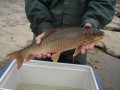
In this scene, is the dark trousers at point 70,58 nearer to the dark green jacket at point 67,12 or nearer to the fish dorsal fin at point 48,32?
the dark green jacket at point 67,12

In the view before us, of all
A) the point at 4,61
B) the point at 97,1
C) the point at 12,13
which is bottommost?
the point at 4,61

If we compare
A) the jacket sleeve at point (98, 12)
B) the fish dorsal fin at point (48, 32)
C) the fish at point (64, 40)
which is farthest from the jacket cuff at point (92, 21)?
the fish dorsal fin at point (48, 32)

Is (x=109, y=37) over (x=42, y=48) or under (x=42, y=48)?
under

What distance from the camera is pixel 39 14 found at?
290cm

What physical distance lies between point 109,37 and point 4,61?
2460 mm

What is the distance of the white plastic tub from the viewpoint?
2.95m

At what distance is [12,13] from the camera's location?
7078 millimetres

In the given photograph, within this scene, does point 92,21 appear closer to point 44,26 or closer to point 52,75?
point 44,26

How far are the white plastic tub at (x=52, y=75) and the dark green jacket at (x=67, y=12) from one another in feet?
1.24

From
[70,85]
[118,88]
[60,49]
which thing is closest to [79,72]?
[70,85]

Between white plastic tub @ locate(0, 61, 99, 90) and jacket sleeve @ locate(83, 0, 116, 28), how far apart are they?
1.58 ft

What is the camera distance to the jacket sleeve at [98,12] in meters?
2.77

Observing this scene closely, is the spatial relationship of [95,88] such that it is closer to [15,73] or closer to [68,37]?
[68,37]

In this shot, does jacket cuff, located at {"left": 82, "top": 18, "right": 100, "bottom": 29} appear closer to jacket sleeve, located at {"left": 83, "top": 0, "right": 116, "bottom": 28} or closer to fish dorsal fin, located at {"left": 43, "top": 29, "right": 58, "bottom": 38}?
jacket sleeve, located at {"left": 83, "top": 0, "right": 116, "bottom": 28}
